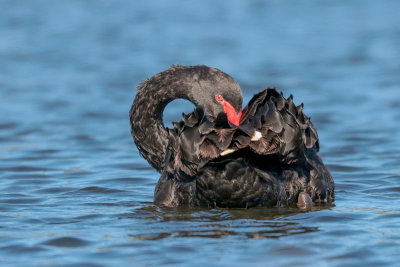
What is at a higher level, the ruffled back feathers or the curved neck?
the curved neck

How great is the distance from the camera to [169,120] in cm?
1187

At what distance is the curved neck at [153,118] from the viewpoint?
7875 mm

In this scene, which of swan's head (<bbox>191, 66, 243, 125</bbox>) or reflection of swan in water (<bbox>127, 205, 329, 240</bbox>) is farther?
swan's head (<bbox>191, 66, 243, 125</bbox>)

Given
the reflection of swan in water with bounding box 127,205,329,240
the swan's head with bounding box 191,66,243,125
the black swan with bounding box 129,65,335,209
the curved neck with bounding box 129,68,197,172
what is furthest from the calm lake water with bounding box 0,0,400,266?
the swan's head with bounding box 191,66,243,125

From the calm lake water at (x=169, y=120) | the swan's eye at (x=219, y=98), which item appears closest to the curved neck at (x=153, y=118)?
the calm lake water at (x=169, y=120)

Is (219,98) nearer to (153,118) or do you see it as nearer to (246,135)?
(153,118)

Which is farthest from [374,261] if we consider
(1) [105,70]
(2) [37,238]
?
(1) [105,70]

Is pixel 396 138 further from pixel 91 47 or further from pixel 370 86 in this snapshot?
pixel 91 47

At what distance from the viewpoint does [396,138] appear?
10.4 metres

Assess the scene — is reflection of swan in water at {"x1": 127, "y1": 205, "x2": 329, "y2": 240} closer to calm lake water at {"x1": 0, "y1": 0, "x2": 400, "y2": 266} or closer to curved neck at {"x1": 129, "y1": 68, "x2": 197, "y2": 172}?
calm lake water at {"x1": 0, "y1": 0, "x2": 400, "y2": 266}

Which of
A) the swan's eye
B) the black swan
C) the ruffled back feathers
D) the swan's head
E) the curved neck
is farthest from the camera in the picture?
the curved neck

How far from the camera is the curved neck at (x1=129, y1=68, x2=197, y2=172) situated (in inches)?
310

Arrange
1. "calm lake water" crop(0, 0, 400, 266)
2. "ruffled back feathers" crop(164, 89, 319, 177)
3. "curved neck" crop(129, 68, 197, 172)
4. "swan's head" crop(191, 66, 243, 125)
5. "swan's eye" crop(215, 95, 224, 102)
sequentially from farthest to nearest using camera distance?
"curved neck" crop(129, 68, 197, 172), "swan's eye" crop(215, 95, 224, 102), "swan's head" crop(191, 66, 243, 125), "ruffled back feathers" crop(164, 89, 319, 177), "calm lake water" crop(0, 0, 400, 266)

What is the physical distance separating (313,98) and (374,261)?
794 cm
